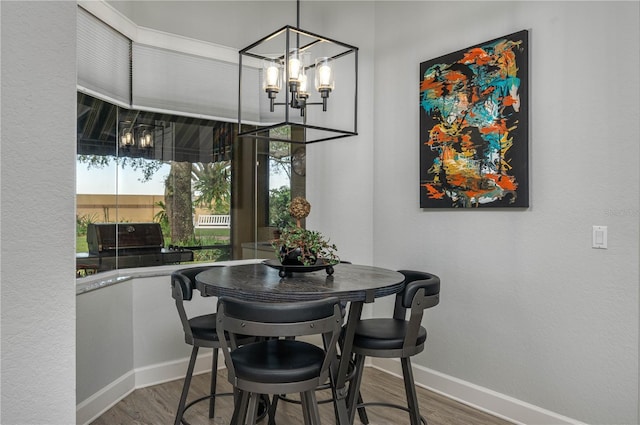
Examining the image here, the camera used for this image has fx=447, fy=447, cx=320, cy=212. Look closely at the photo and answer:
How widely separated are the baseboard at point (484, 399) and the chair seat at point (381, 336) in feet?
2.69

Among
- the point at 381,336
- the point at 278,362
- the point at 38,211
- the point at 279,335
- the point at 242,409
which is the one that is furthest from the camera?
the point at 381,336

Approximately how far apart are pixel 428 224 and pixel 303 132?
1.31 m

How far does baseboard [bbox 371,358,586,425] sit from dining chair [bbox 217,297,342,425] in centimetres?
143

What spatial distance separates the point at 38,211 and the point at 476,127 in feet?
8.41

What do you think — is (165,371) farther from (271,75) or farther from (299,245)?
(271,75)

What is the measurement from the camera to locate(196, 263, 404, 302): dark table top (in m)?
1.99

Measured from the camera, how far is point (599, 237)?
91.0 inches

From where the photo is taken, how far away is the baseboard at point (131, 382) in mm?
2609

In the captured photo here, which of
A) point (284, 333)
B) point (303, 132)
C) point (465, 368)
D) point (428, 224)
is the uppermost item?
point (303, 132)

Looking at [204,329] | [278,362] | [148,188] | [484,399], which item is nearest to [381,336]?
[278,362]

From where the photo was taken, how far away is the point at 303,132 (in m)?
3.76

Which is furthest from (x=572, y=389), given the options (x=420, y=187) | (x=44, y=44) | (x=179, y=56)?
(x=179, y=56)

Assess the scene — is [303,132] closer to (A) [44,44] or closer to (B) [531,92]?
(B) [531,92]

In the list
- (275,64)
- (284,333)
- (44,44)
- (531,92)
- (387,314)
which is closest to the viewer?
(44,44)
